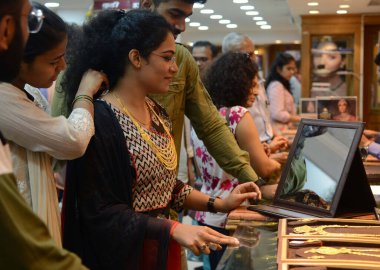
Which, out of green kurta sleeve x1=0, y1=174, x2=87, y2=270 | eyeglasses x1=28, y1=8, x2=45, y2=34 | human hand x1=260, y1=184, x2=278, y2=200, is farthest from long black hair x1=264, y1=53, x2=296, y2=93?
green kurta sleeve x1=0, y1=174, x2=87, y2=270

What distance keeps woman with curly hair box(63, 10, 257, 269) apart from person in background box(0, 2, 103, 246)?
80mm

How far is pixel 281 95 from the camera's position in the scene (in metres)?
7.13

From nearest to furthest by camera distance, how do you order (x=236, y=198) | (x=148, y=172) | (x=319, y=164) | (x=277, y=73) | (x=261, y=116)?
(x=148, y=172), (x=236, y=198), (x=319, y=164), (x=261, y=116), (x=277, y=73)

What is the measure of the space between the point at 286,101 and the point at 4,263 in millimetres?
6342

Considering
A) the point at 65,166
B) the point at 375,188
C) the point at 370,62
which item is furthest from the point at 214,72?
the point at 370,62

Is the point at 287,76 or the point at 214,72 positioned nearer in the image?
the point at 214,72

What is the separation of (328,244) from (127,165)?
0.55 meters

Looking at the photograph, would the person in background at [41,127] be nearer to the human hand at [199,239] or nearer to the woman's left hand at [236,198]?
the human hand at [199,239]

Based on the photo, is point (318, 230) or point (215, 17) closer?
point (318, 230)

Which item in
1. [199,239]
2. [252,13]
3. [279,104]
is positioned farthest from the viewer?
[252,13]

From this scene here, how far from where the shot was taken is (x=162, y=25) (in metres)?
2.00

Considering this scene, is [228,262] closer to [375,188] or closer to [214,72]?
[375,188]

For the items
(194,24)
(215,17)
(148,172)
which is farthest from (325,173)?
(194,24)

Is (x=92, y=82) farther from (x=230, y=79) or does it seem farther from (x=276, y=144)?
(x=276, y=144)
